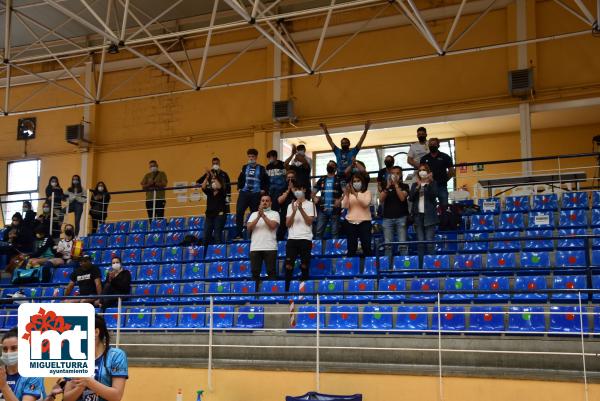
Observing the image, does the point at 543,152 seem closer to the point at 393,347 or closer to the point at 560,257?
the point at 560,257

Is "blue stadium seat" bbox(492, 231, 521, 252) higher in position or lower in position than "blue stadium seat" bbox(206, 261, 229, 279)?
higher

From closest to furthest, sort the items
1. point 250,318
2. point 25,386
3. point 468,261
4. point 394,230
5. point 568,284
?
1. point 25,386
2. point 568,284
3. point 250,318
4. point 468,261
5. point 394,230

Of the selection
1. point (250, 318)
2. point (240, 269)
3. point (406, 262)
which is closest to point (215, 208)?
point (240, 269)

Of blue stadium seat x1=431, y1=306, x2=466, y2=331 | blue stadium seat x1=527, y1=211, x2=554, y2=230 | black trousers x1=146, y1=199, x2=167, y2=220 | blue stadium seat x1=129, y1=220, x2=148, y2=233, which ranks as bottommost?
blue stadium seat x1=431, y1=306, x2=466, y2=331

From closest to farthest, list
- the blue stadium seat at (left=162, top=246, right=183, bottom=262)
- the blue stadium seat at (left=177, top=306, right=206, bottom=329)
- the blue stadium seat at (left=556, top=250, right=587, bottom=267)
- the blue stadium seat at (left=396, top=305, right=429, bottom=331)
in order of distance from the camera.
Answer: the blue stadium seat at (left=396, top=305, right=429, bottom=331) < the blue stadium seat at (left=556, top=250, right=587, bottom=267) < the blue stadium seat at (left=177, top=306, right=206, bottom=329) < the blue stadium seat at (left=162, top=246, right=183, bottom=262)

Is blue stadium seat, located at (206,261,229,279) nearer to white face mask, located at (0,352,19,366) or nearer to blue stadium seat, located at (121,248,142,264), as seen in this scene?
blue stadium seat, located at (121,248,142,264)

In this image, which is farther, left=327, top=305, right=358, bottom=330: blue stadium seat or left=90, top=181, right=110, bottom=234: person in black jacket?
left=90, top=181, right=110, bottom=234: person in black jacket

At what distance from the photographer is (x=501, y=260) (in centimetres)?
922

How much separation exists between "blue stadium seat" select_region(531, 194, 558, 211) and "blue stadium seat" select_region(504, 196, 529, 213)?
13 cm

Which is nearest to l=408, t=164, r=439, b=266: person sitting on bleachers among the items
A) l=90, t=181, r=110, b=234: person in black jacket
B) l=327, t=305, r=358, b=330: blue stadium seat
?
l=327, t=305, r=358, b=330: blue stadium seat

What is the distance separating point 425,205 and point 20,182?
13.0 metres

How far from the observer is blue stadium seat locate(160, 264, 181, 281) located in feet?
37.3

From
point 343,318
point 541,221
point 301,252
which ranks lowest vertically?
point 343,318

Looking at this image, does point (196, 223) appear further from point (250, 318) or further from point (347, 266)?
point (250, 318)
